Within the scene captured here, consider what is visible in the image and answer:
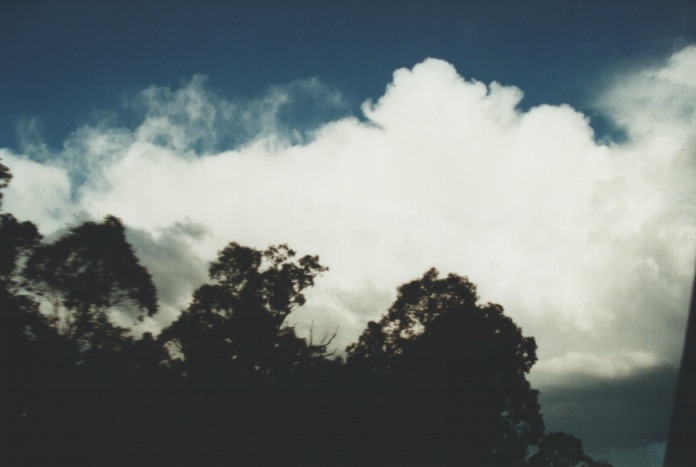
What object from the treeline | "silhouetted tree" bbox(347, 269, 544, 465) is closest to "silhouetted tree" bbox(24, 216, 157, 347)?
the treeline

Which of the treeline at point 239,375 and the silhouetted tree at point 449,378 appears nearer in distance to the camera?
the treeline at point 239,375

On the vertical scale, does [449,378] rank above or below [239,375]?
above

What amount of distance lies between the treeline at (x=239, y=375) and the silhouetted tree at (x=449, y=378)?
0.07 m

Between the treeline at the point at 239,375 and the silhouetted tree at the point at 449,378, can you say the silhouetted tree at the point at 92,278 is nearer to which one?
the treeline at the point at 239,375

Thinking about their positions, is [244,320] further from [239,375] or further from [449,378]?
[449,378]

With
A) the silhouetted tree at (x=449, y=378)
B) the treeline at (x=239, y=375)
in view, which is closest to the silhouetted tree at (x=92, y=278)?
the treeline at (x=239, y=375)

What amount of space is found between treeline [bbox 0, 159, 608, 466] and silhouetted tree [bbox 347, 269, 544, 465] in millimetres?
74

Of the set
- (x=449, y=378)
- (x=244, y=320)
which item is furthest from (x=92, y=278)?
(x=449, y=378)

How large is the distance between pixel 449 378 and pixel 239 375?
11.5 meters

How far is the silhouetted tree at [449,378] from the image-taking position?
2023 centimetres

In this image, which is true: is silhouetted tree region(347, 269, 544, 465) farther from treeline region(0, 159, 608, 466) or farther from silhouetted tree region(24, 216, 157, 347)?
silhouetted tree region(24, 216, 157, 347)

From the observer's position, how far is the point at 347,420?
771 inches

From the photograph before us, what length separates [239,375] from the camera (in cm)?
1988

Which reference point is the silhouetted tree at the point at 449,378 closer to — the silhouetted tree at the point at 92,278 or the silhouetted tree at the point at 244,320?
the silhouetted tree at the point at 244,320
